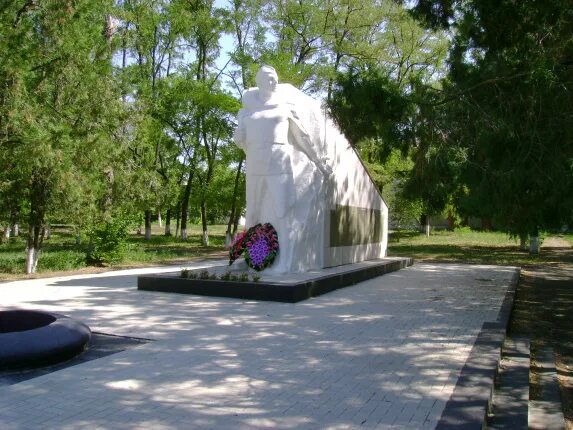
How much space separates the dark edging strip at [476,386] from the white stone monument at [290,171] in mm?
4509

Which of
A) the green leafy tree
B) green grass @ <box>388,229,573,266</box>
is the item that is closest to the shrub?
green grass @ <box>388,229,573,266</box>

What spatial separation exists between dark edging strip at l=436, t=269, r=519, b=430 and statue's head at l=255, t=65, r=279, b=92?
19.5 feet

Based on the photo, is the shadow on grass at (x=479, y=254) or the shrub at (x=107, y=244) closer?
the shrub at (x=107, y=244)

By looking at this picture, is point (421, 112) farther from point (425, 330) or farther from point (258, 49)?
point (258, 49)

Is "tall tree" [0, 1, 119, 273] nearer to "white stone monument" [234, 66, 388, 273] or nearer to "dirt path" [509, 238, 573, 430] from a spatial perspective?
"white stone monument" [234, 66, 388, 273]

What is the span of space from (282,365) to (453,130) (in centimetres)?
361

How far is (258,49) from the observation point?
84.8 ft

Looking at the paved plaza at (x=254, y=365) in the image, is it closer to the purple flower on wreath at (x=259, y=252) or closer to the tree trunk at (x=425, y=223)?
the purple flower on wreath at (x=259, y=252)

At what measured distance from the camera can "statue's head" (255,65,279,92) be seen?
394 inches

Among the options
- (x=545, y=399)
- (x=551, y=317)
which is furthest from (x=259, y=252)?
(x=545, y=399)

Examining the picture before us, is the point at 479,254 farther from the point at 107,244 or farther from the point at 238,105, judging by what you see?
the point at 107,244

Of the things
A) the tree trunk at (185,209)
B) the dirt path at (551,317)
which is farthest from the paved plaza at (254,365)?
the tree trunk at (185,209)

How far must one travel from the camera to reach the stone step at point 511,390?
382 cm

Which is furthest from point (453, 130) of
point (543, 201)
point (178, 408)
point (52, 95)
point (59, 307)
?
point (52, 95)
